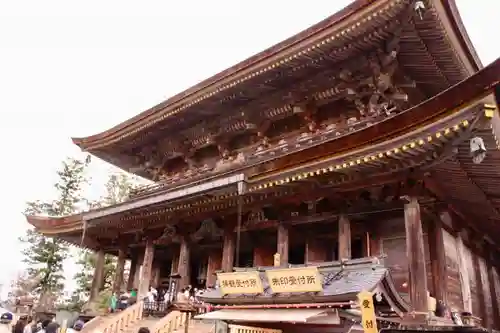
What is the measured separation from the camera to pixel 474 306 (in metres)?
11.1

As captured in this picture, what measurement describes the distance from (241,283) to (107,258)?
82.4 ft

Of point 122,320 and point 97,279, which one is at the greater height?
point 97,279

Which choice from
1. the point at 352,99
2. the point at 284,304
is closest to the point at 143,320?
the point at 284,304

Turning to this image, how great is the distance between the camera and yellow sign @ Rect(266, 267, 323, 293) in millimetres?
7093

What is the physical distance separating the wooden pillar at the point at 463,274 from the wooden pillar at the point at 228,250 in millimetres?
6349

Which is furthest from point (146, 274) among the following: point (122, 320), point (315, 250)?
point (315, 250)

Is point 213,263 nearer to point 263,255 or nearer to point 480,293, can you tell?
point 263,255

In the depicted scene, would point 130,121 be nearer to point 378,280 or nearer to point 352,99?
point 352,99

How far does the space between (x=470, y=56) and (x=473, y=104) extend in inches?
241

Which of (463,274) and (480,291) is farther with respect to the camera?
(480,291)

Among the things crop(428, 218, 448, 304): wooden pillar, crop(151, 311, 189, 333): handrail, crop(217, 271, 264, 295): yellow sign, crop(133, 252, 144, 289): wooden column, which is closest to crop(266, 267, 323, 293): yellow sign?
crop(217, 271, 264, 295): yellow sign

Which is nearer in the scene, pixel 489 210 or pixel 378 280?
pixel 378 280

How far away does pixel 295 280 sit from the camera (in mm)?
7406

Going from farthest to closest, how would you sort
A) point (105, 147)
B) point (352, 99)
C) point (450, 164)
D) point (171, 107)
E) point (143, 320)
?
point (105, 147)
point (171, 107)
point (143, 320)
point (352, 99)
point (450, 164)
